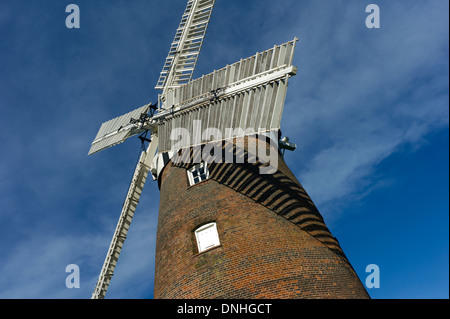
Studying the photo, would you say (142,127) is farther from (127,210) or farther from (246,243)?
(246,243)

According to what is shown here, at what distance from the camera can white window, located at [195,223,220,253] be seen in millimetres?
8797

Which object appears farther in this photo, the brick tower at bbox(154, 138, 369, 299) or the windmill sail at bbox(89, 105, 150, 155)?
the windmill sail at bbox(89, 105, 150, 155)

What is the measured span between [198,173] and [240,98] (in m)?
2.41

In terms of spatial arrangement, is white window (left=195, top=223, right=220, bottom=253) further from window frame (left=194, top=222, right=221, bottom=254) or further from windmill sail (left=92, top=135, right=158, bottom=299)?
windmill sail (left=92, top=135, right=158, bottom=299)

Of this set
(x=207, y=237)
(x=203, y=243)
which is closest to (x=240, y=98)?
(x=207, y=237)

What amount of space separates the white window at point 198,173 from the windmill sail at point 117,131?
3.52m

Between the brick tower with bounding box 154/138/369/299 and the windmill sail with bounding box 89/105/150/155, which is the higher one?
the windmill sail with bounding box 89/105/150/155

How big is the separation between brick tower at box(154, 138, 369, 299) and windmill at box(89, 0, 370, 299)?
1.59 feet

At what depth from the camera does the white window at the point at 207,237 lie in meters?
8.80

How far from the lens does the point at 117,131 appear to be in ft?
46.3

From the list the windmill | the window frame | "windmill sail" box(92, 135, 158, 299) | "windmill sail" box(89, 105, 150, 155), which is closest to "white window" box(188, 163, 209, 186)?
the windmill
